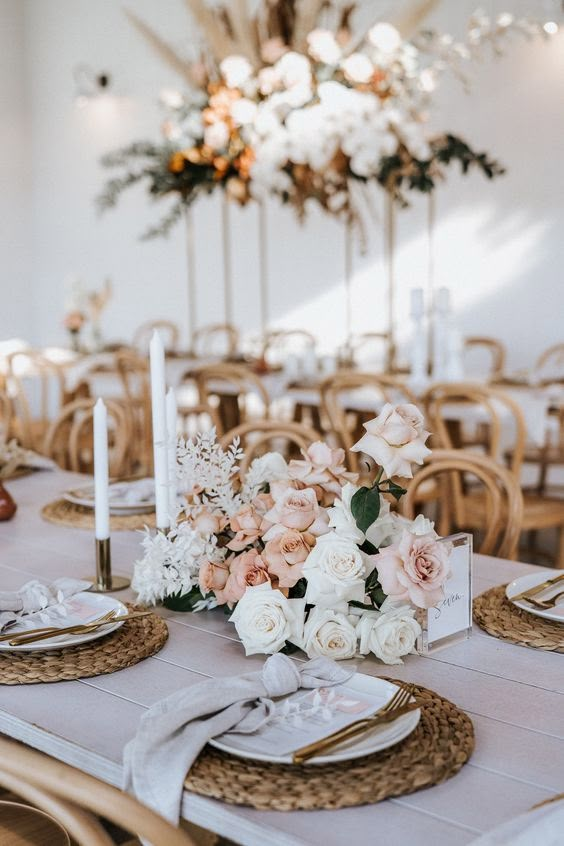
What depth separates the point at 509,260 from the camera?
5871mm

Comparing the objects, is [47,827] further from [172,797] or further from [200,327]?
[200,327]

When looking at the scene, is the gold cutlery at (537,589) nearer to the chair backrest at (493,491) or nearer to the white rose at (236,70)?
the chair backrest at (493,491)

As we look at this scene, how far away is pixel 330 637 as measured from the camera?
144cm

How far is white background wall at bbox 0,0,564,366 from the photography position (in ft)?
18.9

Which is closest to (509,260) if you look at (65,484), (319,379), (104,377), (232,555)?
(319,379)

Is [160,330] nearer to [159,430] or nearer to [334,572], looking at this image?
[159,430]

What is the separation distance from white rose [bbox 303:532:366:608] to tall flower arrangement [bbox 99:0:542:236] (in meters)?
3.52

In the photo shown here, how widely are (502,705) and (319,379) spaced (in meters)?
3.63

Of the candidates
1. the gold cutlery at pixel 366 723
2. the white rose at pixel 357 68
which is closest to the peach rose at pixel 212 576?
the gold cutlery at pixel 366 723

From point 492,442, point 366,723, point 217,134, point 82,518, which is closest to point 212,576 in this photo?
point 366,723

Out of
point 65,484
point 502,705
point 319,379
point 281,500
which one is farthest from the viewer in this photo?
point 319,379

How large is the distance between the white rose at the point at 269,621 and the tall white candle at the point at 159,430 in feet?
1.02

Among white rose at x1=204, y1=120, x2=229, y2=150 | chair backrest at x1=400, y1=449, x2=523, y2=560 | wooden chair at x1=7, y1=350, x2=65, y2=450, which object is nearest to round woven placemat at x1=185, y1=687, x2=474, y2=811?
chair backrest at x1=400, y1=449, x2=523, y2=560

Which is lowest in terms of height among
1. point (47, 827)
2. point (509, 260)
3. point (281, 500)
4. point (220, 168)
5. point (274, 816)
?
point (47, 827)
